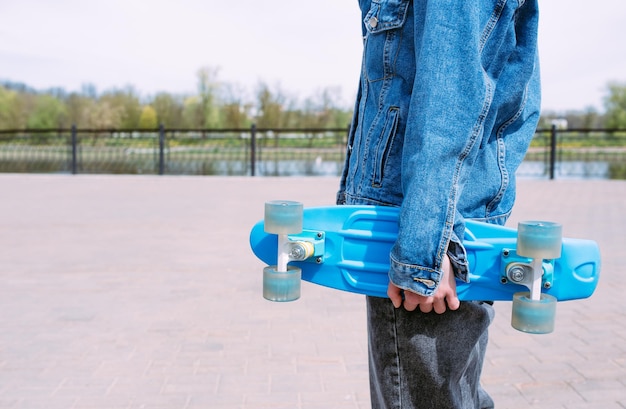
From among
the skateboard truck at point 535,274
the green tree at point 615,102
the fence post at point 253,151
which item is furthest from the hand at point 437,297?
the green tree at point 615,102

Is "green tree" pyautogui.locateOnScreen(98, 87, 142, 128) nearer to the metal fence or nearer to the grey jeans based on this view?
the metal fence

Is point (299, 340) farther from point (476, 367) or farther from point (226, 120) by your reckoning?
point (226, 120)

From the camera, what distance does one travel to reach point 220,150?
56.4ft

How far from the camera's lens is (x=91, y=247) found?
5797 mm

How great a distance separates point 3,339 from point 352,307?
209cm

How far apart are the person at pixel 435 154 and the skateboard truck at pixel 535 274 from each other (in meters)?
0.13

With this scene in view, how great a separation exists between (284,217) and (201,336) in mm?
2194

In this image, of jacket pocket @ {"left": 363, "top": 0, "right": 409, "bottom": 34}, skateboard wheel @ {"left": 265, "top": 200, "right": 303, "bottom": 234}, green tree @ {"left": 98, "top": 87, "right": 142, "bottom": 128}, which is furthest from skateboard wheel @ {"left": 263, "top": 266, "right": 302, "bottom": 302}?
green tree @ {"left": 98, "top": 87, "right": 142, "bottom": 128}

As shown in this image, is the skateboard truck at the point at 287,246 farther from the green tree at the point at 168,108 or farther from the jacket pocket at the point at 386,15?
the green tree at the point at 168,108

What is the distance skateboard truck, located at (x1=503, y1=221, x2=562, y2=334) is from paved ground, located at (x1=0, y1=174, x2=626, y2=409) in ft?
4.87

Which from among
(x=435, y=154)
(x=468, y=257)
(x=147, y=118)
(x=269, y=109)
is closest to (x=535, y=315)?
(x=468, y=257)

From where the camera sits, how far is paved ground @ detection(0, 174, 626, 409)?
269 centimetres

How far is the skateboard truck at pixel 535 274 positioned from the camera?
4.05 ft

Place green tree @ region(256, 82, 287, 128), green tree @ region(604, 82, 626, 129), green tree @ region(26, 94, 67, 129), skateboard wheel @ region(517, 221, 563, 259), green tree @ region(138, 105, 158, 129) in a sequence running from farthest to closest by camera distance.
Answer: green tree @ region(604, 82, 626, 129)
green tree @ region(26, 94, 67, 129)
green tree @ region(138, 105, 158, 129)
green tree @ region(256, 82, 287, 128)
skateboard wheel @ region(517, 221, 563, 259)
